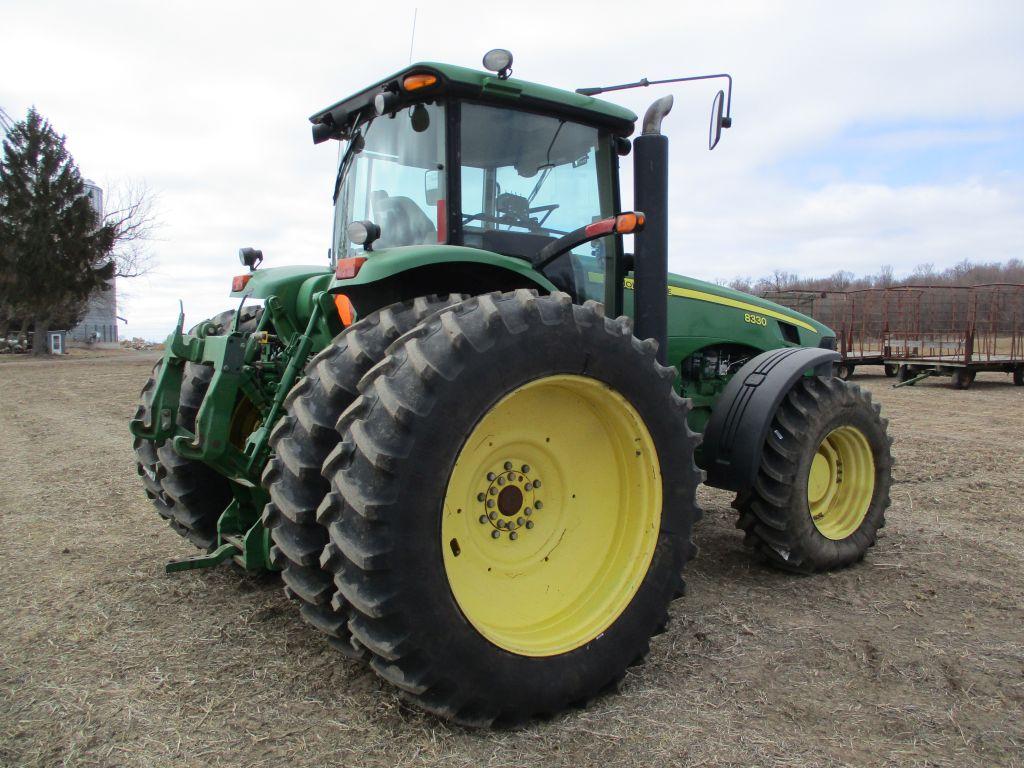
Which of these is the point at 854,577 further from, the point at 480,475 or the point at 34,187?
the point at 34,187

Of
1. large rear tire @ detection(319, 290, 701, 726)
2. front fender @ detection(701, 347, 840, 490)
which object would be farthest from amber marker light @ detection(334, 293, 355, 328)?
front fender @ detection(701, 347, 840, 490)

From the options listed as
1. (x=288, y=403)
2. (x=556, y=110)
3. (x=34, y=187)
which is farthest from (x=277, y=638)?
(x=34, y=187)

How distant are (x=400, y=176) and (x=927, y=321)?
16.4 metres

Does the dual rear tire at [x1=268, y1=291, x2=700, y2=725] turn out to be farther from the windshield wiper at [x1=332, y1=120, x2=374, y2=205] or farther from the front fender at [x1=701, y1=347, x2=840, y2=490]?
the windshield wiper at [x1=332, y1=120, x2=374, y2=205]

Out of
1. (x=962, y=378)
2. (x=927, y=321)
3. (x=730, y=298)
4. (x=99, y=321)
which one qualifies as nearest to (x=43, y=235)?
(x=99, y=321)

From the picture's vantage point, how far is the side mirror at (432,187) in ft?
10.6

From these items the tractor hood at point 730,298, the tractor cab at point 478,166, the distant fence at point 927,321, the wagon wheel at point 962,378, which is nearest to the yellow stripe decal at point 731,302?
the tractor hood at point 730,298

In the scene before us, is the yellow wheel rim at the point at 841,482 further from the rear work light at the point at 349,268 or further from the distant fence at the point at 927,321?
the distant fence at the point at 927,321

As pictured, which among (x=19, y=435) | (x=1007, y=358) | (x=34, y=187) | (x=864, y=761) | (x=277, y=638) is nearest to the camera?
(x=864, y=761)

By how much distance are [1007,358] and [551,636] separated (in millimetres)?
16590

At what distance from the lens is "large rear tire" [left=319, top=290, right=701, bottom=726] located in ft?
7.16

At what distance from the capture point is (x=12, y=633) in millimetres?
3074

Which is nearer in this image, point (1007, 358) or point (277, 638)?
point (277, 638)

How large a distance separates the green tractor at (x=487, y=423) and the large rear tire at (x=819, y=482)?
0.5 inches
